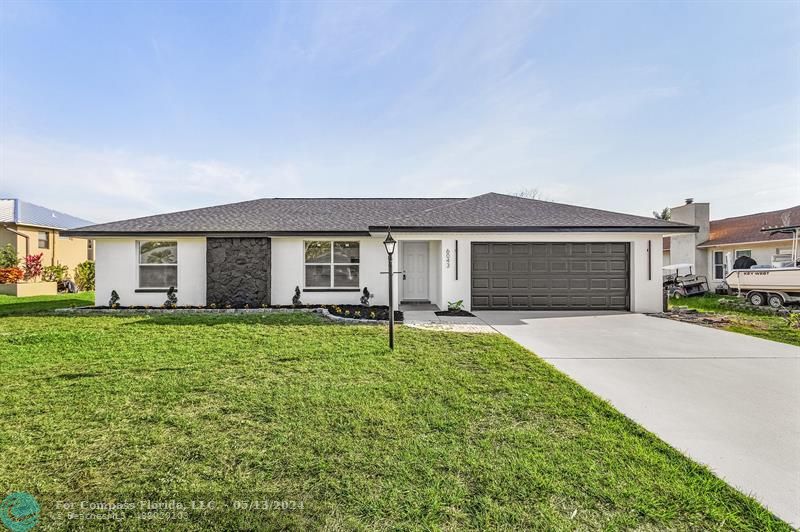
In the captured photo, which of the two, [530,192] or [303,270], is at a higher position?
[530,192]

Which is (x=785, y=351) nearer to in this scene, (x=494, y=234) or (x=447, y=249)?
(x=494, y=234)

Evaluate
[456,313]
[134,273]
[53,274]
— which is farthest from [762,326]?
[53,274]

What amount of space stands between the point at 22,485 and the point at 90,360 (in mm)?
3512

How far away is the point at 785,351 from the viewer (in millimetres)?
5836

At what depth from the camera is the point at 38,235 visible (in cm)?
1939

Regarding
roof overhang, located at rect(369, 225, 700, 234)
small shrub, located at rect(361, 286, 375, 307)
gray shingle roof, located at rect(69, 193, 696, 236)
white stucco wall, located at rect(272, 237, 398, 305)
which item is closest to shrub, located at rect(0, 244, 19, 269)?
gray shingle roof, located at rect(69, 193, 696, 236)

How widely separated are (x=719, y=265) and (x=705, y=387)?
58.8 ft

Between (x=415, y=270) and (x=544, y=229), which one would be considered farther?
(x=415, y=270)

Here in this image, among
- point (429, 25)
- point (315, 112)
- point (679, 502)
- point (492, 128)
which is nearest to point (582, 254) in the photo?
point (492, 128)

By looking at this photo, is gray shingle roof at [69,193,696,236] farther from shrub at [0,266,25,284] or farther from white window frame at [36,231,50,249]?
white window frame at [36,231,50,249]

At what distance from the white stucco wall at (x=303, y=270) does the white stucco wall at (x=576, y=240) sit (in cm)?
120

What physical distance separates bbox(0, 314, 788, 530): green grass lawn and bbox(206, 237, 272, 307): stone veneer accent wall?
5.20m

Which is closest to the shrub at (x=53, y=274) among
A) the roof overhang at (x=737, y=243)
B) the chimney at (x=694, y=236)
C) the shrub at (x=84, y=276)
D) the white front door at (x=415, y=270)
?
the shrub at (x=84, y=276)

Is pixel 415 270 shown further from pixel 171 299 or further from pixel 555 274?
pixel 171 299
